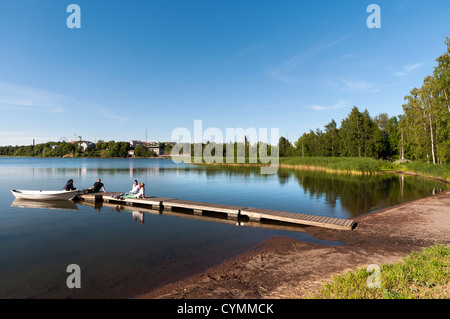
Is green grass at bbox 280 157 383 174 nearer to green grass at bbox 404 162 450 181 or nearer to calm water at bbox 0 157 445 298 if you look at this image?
green grass at bbox 404 162 450 181

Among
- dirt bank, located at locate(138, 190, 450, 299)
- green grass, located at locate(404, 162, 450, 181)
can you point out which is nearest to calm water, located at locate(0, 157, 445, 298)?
dirt bank, located at locate(138, 190, 450, 299)

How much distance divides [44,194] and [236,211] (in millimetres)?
17867

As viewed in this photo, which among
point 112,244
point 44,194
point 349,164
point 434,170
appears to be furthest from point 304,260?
point 349,164

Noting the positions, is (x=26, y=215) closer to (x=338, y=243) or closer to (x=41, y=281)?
(x=41, y=281)

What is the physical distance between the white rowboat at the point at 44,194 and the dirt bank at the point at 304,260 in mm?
19456

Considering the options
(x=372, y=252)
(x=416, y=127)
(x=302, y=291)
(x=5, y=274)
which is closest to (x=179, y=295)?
(x=302, y=291)

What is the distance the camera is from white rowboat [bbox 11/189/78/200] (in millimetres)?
22305

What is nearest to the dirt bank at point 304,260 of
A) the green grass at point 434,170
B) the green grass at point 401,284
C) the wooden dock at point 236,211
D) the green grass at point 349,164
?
the wooden dock at point 236,211

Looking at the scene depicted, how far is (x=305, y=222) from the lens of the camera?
14.5 meters

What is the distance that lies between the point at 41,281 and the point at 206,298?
577 cm

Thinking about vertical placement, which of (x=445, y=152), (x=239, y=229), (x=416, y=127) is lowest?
(x=239, y=229)

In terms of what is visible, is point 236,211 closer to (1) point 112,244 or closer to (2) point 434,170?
(1) point 112,244

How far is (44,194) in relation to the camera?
22328 mm
